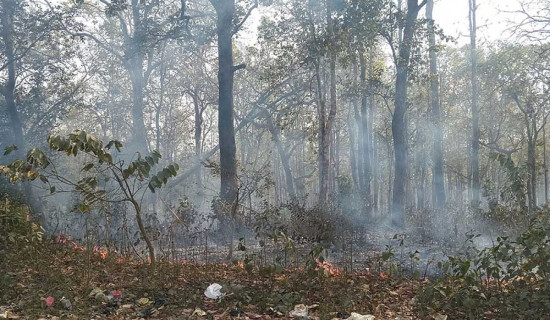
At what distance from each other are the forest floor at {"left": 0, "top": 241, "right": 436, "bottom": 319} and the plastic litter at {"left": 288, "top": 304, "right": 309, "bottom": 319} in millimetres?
48

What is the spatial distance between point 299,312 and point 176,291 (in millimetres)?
1145

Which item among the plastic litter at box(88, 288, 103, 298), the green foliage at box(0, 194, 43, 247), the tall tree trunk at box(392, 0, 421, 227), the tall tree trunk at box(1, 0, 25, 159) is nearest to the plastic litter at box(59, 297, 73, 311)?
the plastic litter at box(88, 288, 103, 298)

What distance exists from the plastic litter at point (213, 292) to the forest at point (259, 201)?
1 centimetres

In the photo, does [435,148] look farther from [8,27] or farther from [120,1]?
[8,27]

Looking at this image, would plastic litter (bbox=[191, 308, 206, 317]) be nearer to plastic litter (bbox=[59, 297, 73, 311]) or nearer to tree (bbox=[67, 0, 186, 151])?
plastic litter (bbox=[59, 297, 73, 311])

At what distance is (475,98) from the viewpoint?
1977cm

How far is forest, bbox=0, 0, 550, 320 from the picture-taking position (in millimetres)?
3785

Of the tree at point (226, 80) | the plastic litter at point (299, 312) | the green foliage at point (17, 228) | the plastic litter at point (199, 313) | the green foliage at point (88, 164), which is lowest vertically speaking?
the plastic litter at point (299, 312)

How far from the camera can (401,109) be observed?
15648 millimetres

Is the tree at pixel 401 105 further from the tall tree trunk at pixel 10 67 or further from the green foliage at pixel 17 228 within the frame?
the tall tree trunk at pixel 10 67

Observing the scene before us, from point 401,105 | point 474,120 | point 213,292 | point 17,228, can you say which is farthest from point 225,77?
point 474,120

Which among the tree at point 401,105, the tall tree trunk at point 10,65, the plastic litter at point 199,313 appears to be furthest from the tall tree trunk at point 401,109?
the tall tree trunk at point 10,65

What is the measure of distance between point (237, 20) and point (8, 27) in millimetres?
9747

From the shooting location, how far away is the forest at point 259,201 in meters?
3.79
